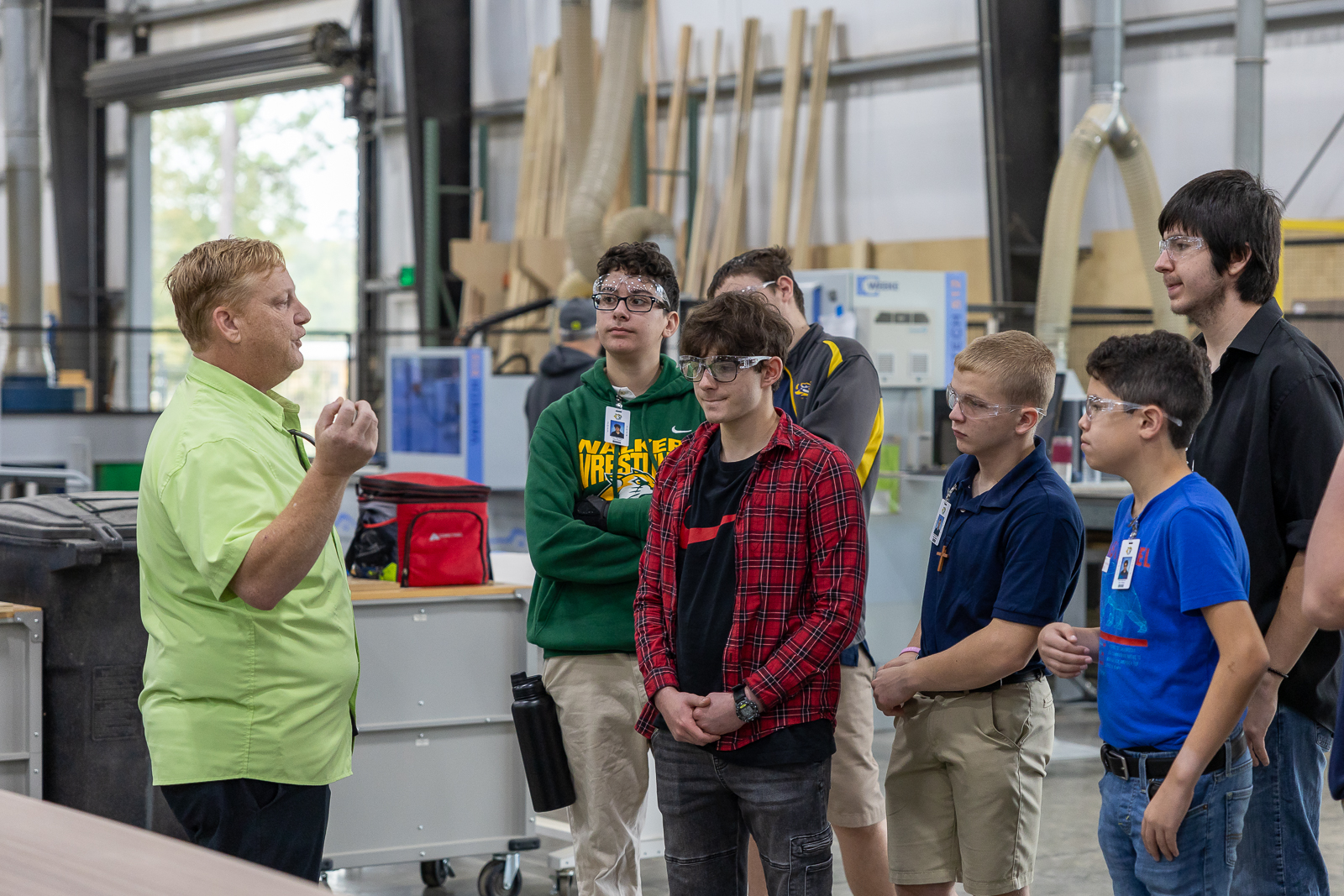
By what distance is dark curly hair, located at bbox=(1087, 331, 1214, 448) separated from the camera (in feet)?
6.38

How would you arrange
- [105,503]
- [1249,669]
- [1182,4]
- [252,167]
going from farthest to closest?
[252,167] < [1182,4] < [105,503] < [1249,669]

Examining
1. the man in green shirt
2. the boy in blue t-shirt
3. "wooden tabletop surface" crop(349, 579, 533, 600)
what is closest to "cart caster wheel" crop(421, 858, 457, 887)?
"wooden tabletop surface" crop(349, 579, 533, 600)

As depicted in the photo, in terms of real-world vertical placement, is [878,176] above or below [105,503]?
above

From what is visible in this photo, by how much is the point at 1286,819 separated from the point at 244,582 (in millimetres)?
1533

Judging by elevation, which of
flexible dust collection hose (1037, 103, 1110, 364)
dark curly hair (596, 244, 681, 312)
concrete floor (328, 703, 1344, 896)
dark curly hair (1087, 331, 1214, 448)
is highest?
flexible dust collection hose (1037, 103, 1110, 364)

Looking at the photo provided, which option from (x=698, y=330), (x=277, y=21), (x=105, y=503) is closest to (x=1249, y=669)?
(x=698, y=330)

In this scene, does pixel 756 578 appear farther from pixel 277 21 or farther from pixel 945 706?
pixel 277 21

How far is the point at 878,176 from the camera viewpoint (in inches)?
388

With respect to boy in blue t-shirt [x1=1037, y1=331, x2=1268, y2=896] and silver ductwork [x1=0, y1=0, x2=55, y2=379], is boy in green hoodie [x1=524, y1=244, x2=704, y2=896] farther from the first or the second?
silver ductwork [x1=0, y1=0, x2=55, y2=379]

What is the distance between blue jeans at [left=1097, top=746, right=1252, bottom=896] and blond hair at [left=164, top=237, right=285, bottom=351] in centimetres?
146

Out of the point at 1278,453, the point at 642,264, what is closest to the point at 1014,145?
the point at 642,264

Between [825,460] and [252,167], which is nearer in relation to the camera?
[825,460]

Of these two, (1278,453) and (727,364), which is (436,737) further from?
(1278,453)

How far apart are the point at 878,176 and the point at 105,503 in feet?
24.8
